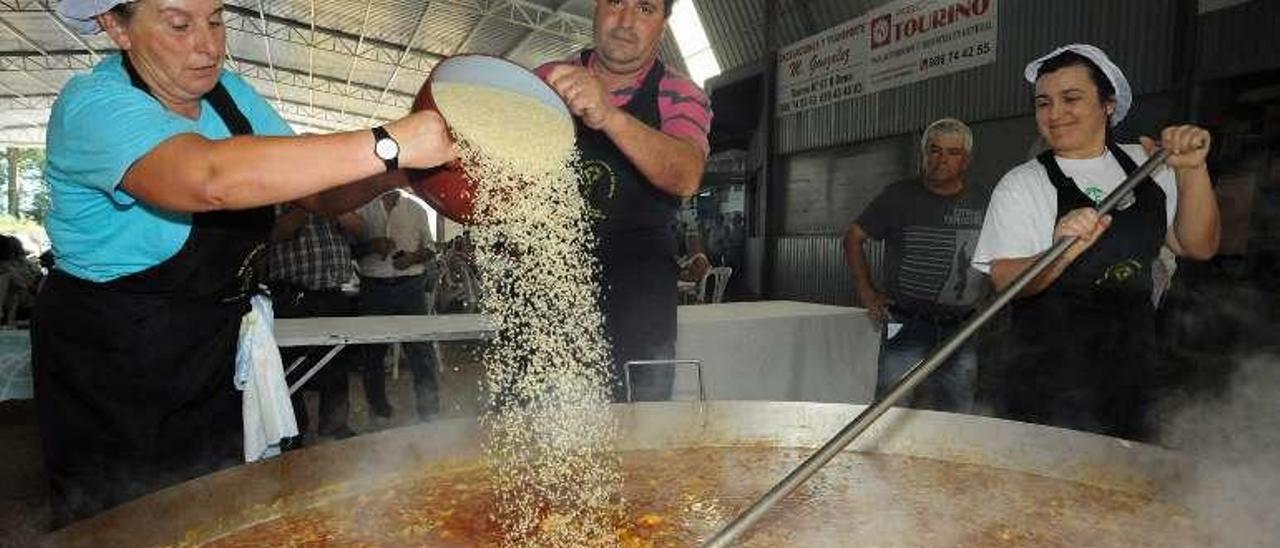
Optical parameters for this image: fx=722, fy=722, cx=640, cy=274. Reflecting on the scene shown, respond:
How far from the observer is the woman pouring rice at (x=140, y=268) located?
106 centimetres

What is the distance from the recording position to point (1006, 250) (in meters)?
1.87

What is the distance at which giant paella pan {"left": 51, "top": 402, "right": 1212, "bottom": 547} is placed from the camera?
43.8 inches

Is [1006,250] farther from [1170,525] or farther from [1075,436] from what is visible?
[1170,525]

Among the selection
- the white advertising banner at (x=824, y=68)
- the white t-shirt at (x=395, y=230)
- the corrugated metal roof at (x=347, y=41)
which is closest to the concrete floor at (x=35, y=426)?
the white t-shirt at (x=395, y=230)

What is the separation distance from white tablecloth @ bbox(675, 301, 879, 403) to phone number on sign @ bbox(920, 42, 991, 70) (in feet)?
9.89

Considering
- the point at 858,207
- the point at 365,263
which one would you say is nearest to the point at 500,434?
the point at 365,263

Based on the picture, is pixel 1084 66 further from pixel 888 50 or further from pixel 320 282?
pixel 888 50

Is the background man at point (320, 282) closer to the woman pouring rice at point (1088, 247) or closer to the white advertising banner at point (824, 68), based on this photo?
the woman pouring rice at point (1088, 247)

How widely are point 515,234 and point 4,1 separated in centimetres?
1578

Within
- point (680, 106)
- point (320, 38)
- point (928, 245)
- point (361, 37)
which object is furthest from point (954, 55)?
point (320, 38)

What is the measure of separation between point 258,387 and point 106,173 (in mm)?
508

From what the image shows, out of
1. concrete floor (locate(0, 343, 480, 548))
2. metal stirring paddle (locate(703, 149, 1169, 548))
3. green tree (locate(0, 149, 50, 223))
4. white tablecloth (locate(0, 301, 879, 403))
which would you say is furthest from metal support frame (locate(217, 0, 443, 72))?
green tree (locate(0, 149, 50, 223))

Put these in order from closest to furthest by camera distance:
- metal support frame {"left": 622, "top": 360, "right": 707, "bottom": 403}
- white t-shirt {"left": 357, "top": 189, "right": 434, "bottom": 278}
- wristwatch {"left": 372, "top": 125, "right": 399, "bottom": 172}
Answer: wristwatch {"left": 372, "top": 125, "right": 399, "bottom": 172} → metal support frame {"left": 622, "top": 360, "right": 707, "bottom": 403} → white t-shirt {"left": 357, "top": 189, "right": 434, "bottom": 278}

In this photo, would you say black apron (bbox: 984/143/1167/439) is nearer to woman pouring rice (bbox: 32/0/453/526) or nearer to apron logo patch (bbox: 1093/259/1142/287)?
apron logo patch (bbox: 1093/259/1142/287)
